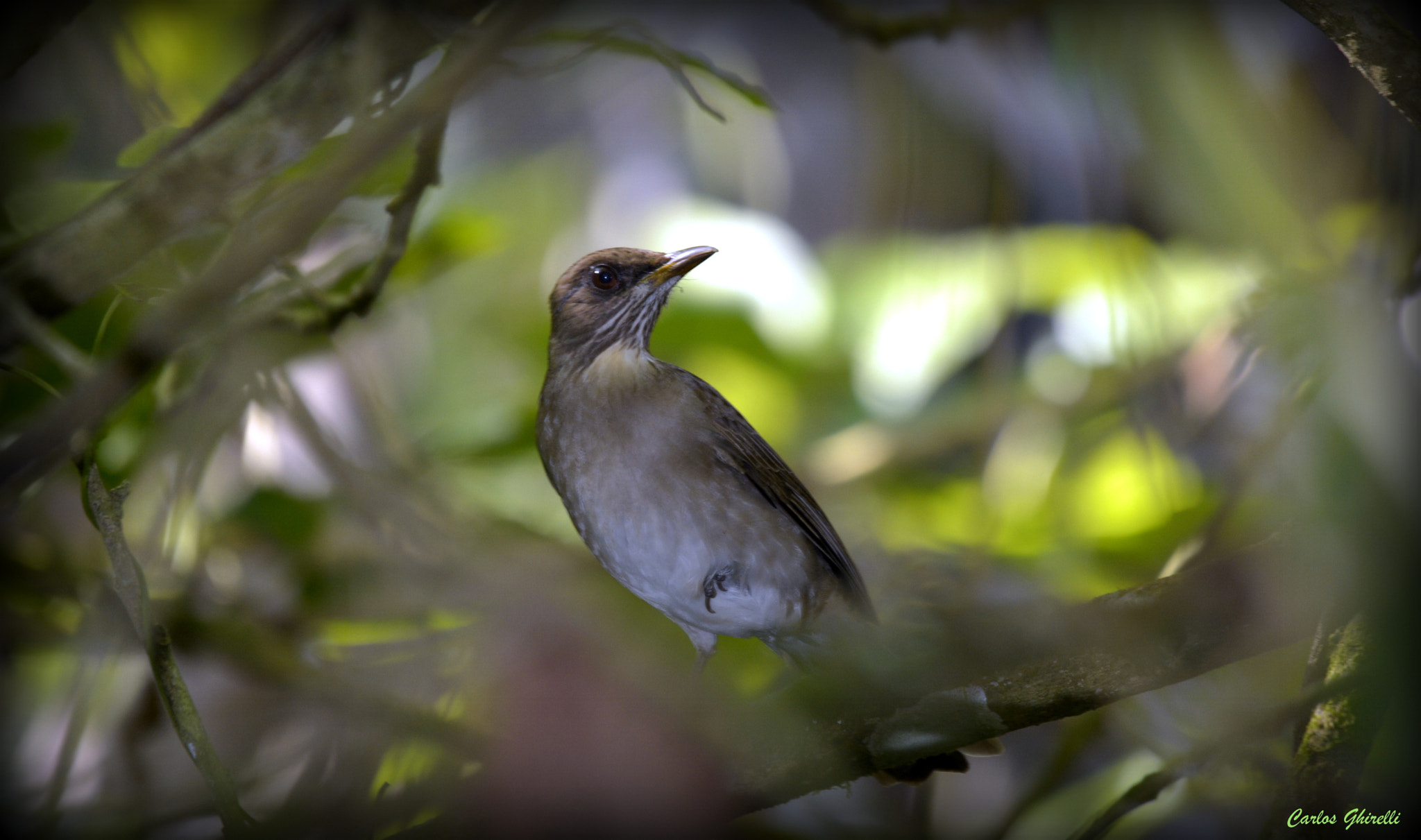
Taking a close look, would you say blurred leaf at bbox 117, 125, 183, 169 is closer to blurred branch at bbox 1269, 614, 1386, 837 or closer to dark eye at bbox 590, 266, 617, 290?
dark eye at bbox 590, 266, 617, 290

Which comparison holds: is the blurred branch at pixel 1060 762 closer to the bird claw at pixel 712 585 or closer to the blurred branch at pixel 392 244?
the bird claw at pixel 712 585

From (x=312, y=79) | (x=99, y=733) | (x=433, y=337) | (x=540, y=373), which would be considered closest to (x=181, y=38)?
(x=433, y=337)

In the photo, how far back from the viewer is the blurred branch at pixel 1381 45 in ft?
5.48

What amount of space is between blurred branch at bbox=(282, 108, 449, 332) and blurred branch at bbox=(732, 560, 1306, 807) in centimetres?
147

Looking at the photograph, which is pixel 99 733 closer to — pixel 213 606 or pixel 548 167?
pixel 213 606

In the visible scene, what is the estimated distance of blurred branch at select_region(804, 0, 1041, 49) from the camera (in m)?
2.70

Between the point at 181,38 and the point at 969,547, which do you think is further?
the point at 181,38

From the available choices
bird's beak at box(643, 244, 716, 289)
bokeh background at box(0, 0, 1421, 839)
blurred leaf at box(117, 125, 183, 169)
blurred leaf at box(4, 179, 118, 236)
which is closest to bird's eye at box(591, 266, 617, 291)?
bird's beak at box(643, 244, 716, 289)

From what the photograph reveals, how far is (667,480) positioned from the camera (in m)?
2.62

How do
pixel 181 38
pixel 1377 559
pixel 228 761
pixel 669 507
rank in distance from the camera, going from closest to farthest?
pixel 1377 559
pixel 669 507
pixel 228 761
pixel 181 38

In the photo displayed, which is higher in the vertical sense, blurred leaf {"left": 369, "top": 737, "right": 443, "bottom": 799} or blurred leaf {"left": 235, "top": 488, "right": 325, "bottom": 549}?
blurred leaf {"left": 235, "top": 488, "right": 325, "bottom": 549}

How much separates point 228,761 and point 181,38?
9.32ft

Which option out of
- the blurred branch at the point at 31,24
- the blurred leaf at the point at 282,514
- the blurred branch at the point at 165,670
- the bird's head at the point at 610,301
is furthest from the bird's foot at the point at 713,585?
the blurred branch at the point at 31,24

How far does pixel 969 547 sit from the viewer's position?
3229mm
